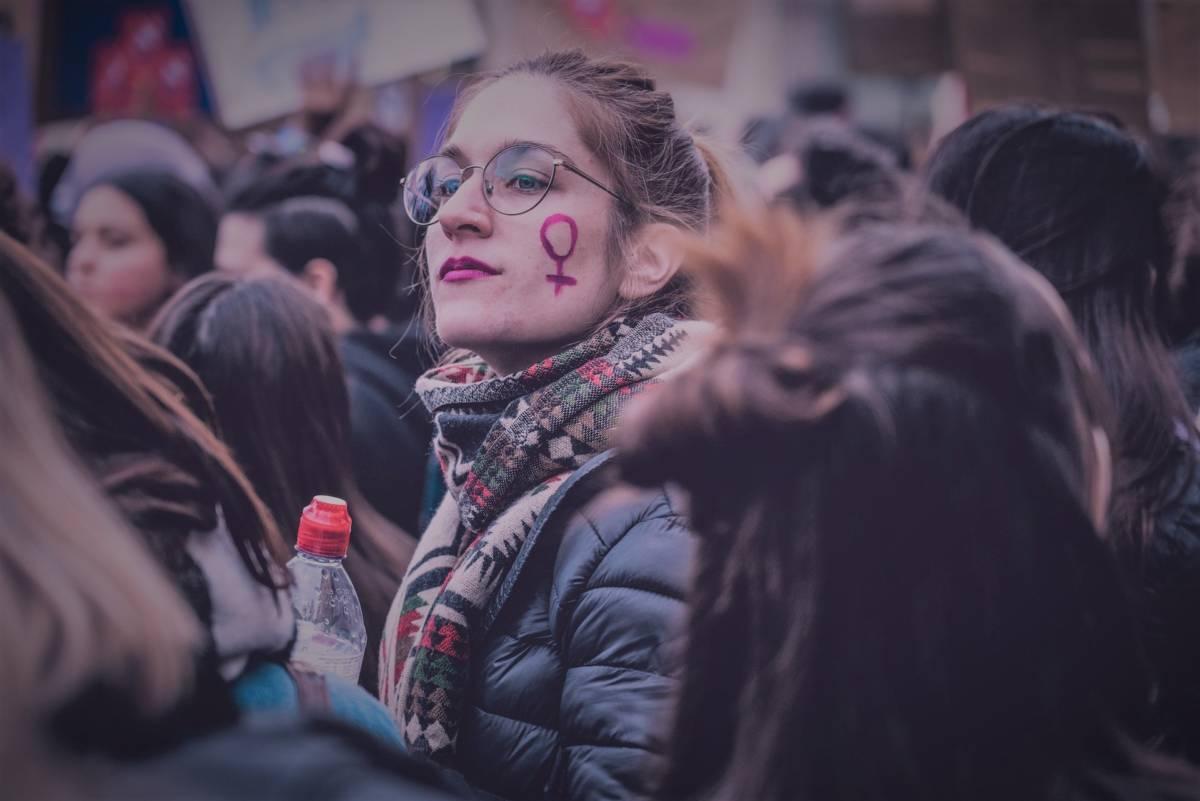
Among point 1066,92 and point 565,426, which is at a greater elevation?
point 1066,92

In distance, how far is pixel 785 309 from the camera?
121 centimetres

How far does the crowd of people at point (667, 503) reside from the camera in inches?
44.9

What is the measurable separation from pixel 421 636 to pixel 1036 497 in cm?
87

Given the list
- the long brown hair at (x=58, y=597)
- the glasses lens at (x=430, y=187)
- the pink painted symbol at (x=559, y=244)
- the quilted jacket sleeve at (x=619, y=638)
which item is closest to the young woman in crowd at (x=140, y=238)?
the glasses lens at (x=430, y=187)

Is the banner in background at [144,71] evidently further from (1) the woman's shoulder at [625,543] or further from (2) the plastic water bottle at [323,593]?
(1) the woman's shoulder at [625,543]

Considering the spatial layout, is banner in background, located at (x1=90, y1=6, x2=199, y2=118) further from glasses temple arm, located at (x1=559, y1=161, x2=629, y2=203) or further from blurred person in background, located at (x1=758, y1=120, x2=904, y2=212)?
glasses temple arm, located at (x1=559, y1=161, x2=629, y2=203)

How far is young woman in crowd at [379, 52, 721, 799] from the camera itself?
4.85ft

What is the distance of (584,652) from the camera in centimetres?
142

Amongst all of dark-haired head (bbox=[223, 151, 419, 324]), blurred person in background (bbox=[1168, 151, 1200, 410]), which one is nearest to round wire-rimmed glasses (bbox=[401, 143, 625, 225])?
blurred person in background (bbox=[1168, 151, 1200, 410])

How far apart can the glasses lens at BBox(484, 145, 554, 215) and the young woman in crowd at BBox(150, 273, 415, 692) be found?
2.10ft

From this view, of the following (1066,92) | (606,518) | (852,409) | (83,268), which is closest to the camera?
(852,409)

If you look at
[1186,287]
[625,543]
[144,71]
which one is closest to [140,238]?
[625,543]

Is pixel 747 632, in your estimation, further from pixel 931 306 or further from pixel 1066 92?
pixel 1066 92

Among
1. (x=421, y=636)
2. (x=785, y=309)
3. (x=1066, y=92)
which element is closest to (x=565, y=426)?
(x=421, y=636)
